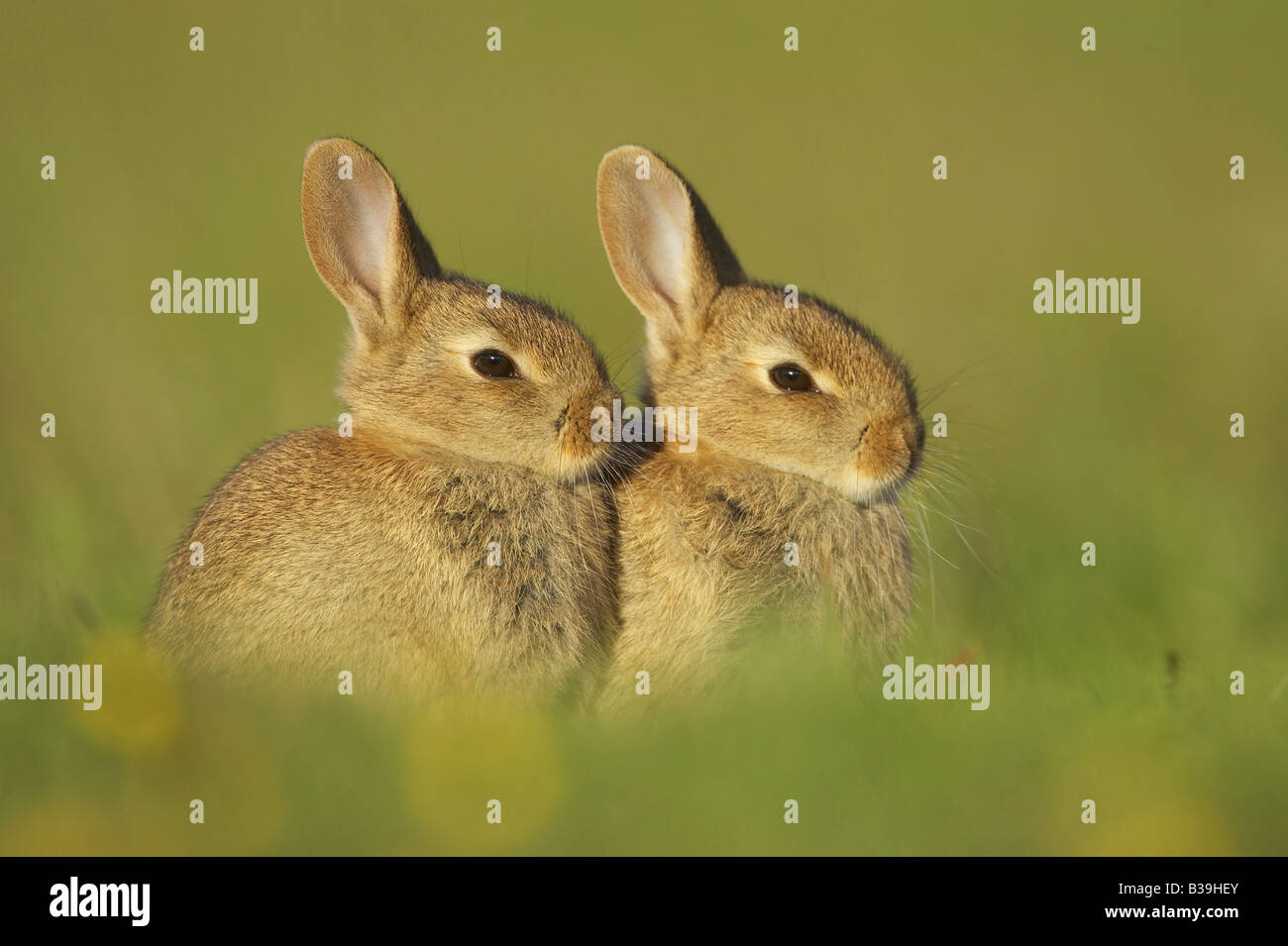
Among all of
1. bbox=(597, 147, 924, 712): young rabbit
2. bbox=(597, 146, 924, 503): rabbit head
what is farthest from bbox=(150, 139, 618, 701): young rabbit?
bbox=(597, 146, 924, 503): rabbit head

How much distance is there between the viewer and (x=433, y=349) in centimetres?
803

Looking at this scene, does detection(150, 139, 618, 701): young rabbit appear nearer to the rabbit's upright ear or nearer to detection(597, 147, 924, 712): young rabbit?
the rabbit's upright ear

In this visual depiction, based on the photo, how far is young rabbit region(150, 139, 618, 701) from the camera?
7.42 meters

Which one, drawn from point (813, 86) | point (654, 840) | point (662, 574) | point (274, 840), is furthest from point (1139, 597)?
point (813, 86)

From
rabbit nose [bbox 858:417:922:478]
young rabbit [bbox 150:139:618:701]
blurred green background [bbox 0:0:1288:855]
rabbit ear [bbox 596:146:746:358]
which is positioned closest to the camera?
blurred green background [bbox 0:0:1288:855]

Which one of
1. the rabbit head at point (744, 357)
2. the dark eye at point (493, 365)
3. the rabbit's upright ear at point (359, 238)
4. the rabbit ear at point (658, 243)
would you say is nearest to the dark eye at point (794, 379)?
the rabbit head at point (744, 357)

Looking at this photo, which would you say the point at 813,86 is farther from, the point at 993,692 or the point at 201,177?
the point at 993,692

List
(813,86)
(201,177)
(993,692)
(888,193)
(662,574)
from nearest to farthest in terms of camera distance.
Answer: (993,692), (662,574), (201,177), (888,193), (813,86)

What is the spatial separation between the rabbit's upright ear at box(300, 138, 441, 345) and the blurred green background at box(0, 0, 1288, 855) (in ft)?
2.07

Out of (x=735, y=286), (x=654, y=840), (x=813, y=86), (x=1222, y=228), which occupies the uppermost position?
(x=813, y=86)

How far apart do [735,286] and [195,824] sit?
4.48 meters

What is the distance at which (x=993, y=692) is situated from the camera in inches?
261

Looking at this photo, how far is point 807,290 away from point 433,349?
2417 mm

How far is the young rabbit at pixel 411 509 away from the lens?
7.42 meters
